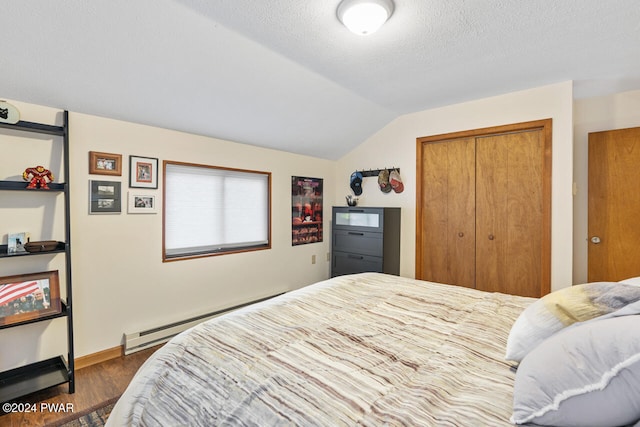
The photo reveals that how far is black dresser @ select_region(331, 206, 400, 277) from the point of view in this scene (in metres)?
3.39

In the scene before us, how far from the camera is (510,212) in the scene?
2848mm

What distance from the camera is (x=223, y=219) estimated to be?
317 cm

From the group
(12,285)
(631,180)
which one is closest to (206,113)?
A: (12,285)

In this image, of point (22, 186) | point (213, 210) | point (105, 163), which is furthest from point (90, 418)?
point (213, 210)

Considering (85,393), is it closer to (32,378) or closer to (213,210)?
(32,378)

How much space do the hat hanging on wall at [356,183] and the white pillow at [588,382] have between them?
3228mm

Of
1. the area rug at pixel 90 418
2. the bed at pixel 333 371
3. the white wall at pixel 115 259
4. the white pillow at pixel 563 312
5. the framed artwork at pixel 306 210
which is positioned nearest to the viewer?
the bed at pixel 333 371

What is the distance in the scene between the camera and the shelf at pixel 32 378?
70.8 inches

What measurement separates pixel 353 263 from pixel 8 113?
3.20m

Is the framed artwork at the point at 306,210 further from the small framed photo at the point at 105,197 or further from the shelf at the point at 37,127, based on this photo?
the shelf at the point at 37,127

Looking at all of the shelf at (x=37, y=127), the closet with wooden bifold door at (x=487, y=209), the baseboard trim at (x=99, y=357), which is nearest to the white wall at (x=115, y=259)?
the baseboard trim at (x=99, y=357)

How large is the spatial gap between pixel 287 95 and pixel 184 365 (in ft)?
7.32

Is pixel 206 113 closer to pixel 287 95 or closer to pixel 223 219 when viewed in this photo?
pixel 287 95

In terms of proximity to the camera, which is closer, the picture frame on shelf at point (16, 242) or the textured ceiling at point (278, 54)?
the textured ceiling at point (278, 54)
